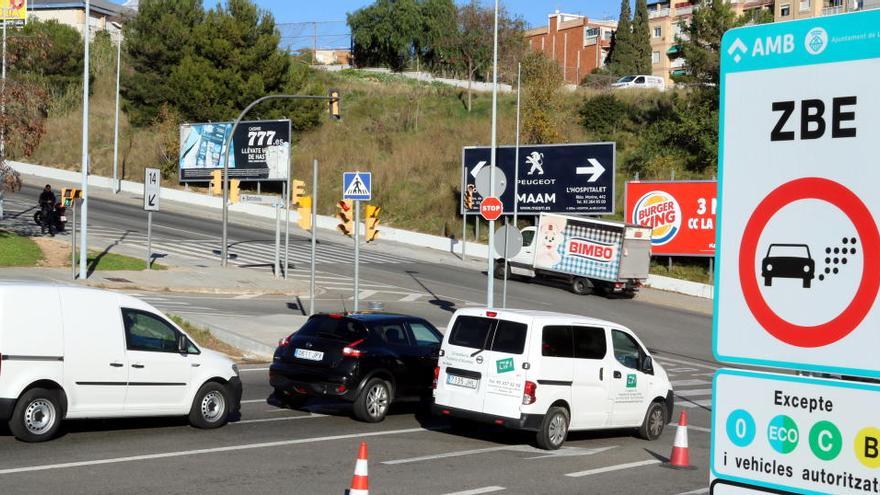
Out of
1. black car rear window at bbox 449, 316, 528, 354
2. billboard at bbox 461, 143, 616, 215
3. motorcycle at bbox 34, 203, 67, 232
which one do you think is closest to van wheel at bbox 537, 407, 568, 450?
black car rear window at bbox 449, 316, 528, 354

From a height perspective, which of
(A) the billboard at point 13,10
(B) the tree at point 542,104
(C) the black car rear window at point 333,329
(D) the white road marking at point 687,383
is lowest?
(D) the white road marking at point 687,383

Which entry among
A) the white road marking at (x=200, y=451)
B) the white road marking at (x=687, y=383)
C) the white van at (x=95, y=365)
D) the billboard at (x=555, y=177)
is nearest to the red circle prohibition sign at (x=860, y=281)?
the white road marking at (x=200, y=451)

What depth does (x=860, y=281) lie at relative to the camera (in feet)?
8.41

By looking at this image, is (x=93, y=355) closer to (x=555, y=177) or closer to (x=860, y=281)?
(x=860, y=281)

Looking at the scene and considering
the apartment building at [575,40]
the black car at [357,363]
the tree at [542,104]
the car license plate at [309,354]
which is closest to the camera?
the black car at [357,363]

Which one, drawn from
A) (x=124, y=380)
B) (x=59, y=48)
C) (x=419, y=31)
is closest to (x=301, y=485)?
(x=124, y=380)

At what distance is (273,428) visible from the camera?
614 inches

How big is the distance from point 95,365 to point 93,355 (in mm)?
132

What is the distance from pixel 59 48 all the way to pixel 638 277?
59491 mm

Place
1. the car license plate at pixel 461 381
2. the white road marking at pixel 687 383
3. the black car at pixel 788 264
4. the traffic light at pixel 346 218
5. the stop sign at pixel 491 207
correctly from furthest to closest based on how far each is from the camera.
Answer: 1. the traffic light at pixel 346 218
2. the stop sign at pixel 491 207
3. the white road marking at pixel 687 383
4. the car license plate at pixel 461 381
5. the black car at pixel 788 264

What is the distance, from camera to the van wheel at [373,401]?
16.6 m

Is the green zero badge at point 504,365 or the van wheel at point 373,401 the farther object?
the van wheel at point 373,401

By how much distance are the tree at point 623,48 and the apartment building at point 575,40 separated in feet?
21.2

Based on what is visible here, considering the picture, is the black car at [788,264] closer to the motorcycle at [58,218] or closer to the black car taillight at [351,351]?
the black car taillight at [351,351]
